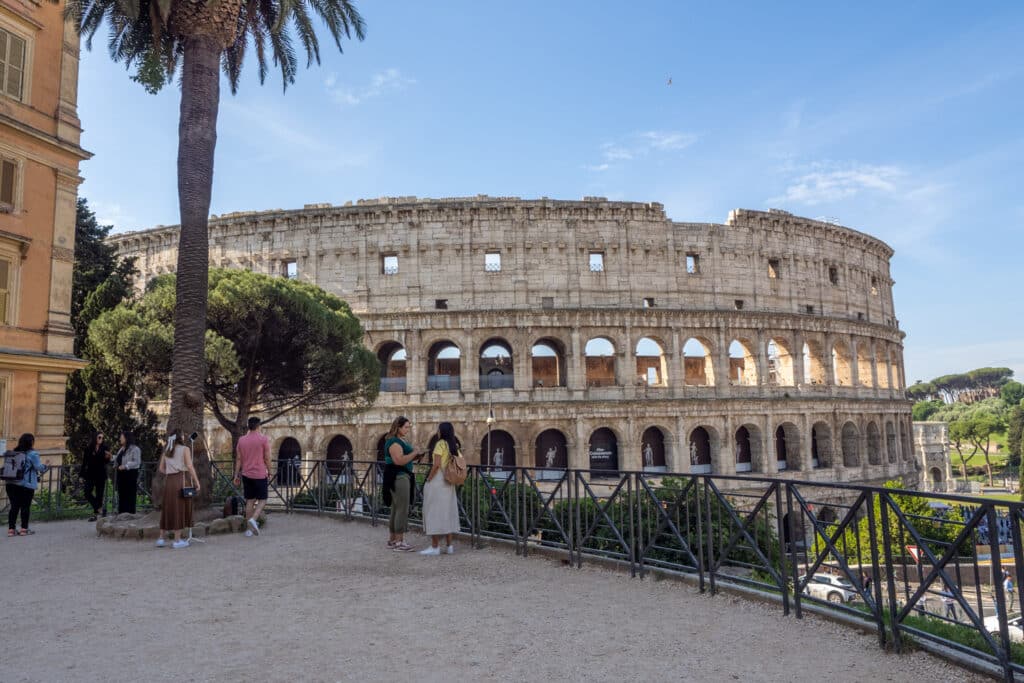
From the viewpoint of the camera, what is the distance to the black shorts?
33.4 ft

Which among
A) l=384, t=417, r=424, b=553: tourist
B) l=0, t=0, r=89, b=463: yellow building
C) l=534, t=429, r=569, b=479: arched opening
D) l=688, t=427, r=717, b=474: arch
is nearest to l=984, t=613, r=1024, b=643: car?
l=384, t=417, r=424, b=553: tourist

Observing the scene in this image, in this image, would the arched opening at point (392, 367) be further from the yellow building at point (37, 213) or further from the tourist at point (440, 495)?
the tourist at point (440, 495)

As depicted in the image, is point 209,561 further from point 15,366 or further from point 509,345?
point 509,345

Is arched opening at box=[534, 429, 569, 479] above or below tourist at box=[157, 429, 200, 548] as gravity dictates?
below

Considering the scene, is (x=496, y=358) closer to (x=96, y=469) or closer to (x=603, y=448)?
(x=603, y=448)

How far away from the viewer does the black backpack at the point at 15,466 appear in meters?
10.2

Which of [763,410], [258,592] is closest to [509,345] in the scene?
[763,410]

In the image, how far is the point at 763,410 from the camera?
31984mm

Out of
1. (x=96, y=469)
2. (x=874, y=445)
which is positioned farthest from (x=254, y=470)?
(x=874, y=445)

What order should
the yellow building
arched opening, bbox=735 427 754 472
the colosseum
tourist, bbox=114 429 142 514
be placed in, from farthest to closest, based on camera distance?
arched opening, bbox=735 427 754 472 → the colosseum → the yellow building → tourist, bbox=114 429 142 514

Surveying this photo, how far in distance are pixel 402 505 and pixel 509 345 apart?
22.9m

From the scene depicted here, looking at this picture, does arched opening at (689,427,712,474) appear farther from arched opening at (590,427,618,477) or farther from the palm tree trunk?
the palm tree trunk

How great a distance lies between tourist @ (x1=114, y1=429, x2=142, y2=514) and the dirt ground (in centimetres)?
293

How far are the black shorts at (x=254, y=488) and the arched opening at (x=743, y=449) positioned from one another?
2764 centimetres
